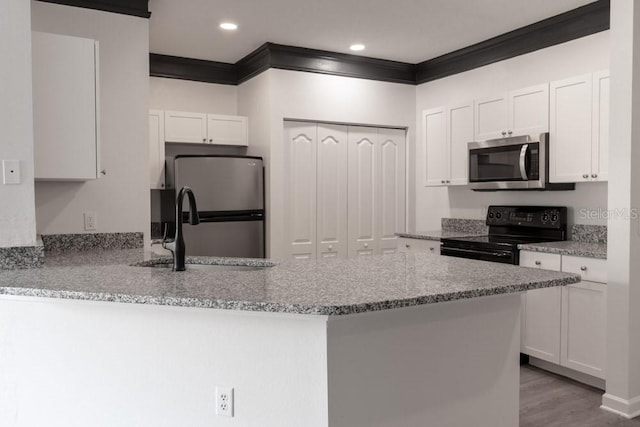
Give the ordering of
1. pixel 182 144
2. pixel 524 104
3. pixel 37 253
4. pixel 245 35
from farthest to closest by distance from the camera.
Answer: pixel 182 144
pixel 245 35
pixel 524 104
pixel 37 253

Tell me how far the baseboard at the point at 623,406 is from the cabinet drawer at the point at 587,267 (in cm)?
68

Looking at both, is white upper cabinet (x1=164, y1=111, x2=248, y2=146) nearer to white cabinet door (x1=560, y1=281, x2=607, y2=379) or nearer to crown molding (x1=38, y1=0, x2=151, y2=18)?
crown molding (x1=38, y1=0, x2=151, y2=18)

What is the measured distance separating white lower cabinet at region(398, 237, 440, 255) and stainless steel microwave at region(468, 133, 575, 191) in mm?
605

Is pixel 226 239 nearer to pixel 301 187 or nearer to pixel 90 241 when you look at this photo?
pixel 301 187

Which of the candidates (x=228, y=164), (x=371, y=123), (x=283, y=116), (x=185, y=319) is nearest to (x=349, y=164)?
(x=371, y=123)

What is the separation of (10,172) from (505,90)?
3776 millimetres

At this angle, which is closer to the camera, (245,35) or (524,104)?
(524,104)

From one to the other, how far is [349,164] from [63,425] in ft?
11.8

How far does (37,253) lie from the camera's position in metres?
2.52

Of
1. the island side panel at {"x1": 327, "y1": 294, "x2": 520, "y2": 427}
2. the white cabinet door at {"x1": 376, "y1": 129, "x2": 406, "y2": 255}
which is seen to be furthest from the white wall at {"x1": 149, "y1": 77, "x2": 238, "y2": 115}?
the island side panel at {"x1": 327, "y1": 294, "x2": 520, "y2": 427}

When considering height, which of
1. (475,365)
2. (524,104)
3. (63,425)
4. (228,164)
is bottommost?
(63,425)

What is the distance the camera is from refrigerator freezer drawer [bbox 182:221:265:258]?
4316mm

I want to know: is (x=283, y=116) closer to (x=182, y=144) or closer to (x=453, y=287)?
(x=182, y=144)

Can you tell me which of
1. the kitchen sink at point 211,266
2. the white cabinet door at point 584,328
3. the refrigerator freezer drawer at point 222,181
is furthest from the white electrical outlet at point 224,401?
the refrigerator freezer drawer at point 222,181
